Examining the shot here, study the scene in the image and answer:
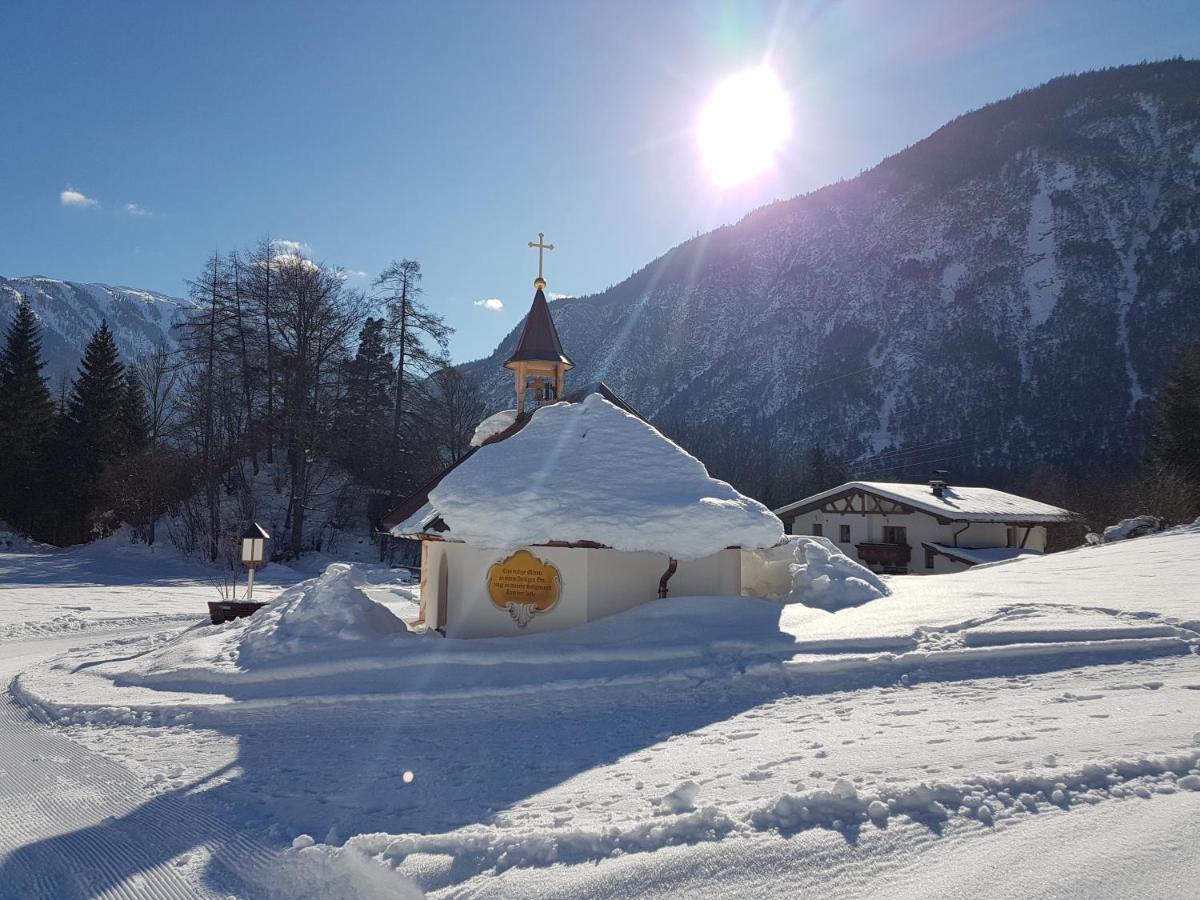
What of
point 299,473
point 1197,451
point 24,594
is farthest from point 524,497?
point 1197,451

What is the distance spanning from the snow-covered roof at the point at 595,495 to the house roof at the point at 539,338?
3483mm

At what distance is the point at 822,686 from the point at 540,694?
3224mm

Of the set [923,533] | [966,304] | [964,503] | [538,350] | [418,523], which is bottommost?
[923,533]

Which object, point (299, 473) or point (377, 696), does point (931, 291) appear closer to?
point (299, 473)

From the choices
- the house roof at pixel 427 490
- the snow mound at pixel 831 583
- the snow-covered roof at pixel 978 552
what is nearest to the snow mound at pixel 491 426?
the house roof at pixel 427 490

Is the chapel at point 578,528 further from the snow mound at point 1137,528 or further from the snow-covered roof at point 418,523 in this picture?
the snow mound at point 1137,528

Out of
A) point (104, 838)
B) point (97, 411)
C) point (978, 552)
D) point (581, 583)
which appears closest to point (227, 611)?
point (581, 583)

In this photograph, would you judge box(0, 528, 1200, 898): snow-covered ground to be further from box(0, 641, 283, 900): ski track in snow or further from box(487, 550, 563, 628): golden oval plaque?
box(487, 550, 563, 628): golden oval plaque

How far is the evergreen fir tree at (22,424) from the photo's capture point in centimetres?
3291

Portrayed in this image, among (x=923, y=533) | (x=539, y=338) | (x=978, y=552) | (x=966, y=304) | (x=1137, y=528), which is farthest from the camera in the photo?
(x=966, y=304)

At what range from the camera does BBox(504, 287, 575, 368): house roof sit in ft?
53.1

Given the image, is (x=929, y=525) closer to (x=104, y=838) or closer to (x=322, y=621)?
(x=322, y=621)

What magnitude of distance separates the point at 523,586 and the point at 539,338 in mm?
7165

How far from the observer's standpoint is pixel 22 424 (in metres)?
33.7
